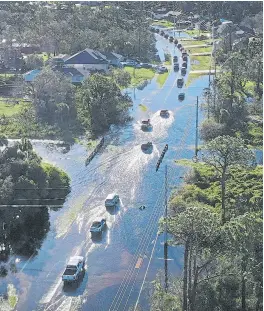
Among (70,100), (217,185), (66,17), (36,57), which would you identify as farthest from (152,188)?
(66,17)

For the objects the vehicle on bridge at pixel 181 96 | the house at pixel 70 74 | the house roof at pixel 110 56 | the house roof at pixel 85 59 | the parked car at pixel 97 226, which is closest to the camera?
the parked car at pixel 97 226

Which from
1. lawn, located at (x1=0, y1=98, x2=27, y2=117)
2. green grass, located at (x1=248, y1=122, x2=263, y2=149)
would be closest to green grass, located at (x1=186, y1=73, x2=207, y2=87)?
green grass, located at (x1=248, y1=122, x2=263, y2=149)

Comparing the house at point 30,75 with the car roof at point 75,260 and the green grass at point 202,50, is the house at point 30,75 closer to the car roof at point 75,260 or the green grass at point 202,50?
the green grass at point 202,50

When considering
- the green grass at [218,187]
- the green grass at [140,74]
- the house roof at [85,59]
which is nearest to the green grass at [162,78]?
the green grass at [140,74]

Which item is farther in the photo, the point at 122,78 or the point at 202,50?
the point at 202,50

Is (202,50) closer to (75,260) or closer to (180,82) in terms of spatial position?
(180,82)

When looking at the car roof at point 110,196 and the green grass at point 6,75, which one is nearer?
the car roof at point 110,196

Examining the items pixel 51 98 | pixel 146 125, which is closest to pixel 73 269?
pixel 146 125
